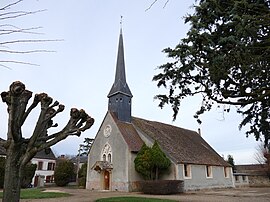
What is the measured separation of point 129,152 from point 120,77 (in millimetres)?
9090

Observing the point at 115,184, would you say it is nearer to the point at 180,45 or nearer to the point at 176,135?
the point at 176,135

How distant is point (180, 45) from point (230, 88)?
2.18 meters

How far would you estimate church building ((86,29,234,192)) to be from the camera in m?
25.5

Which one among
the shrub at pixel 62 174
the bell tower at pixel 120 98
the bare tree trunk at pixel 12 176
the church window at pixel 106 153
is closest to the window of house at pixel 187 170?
the church window at pixel 106 153

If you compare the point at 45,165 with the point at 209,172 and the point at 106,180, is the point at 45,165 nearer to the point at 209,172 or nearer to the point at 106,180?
the point at 106,180

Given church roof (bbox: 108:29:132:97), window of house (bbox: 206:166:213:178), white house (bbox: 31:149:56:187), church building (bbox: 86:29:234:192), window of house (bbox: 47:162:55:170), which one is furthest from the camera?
window of house (bbox: 47:162:55:170)

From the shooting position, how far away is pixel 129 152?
2562 centimetres

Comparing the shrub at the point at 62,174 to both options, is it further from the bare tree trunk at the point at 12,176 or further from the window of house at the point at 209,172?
the bare tree trunk at the point at 12,176

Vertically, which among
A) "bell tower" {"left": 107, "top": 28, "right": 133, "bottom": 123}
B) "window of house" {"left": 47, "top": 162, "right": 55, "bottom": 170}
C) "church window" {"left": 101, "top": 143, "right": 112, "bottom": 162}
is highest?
"bell tower" {"left": 107, "top": 28, "right": 133, "bottom": 123}

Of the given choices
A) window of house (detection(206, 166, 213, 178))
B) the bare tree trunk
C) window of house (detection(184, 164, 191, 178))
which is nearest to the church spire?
window of house (detection(184, 164, 191, 178))

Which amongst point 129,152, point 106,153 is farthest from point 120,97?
point 129,152

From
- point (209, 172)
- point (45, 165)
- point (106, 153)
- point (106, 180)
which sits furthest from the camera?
point (45, 165)

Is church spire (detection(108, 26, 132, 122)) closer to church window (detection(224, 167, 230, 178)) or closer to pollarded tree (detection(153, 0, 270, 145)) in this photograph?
church window (detection(224, 167, 230, 178))

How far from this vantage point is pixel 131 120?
98.3ft
